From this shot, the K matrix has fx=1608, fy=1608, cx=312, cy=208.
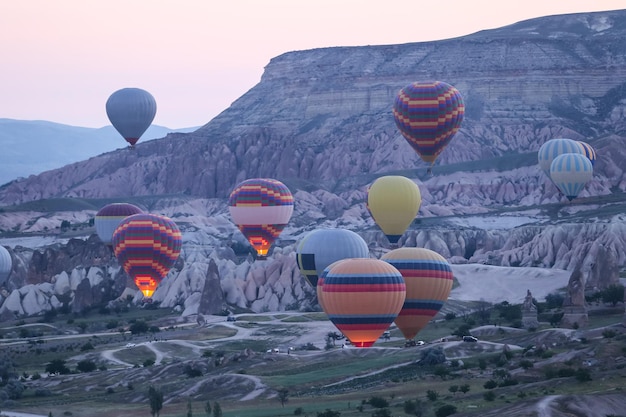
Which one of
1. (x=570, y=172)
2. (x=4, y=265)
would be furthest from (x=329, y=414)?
(x=570, y=172)

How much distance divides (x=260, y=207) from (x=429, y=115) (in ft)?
53.6

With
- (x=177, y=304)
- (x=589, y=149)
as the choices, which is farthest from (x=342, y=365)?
(x=589, y=149)

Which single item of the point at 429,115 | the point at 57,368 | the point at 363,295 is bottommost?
the point at 57,368

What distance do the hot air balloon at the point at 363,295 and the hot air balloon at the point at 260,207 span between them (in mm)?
47767

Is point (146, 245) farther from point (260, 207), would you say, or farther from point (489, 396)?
point (489, 396)

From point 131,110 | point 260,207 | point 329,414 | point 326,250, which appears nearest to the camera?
point 329,414

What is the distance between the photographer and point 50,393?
8312 cm

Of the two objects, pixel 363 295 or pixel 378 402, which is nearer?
pixel 378 402

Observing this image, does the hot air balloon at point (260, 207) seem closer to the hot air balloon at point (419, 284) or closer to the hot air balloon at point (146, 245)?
the hot air balloon at point (146, 245)

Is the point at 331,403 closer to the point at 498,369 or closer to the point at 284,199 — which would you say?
the point at 498,369

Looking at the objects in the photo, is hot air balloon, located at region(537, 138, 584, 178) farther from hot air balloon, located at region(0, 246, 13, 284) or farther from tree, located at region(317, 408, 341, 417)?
tree, located at region(317, 408, 341, 417)

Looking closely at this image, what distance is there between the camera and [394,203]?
12544 centimetres

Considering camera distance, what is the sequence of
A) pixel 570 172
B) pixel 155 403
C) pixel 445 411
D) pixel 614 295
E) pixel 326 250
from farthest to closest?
pixel 570 172 < pixel 326 250 < pixel 614 295 < pixel 155 403 < pixel 445 411

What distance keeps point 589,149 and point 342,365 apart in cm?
9216
